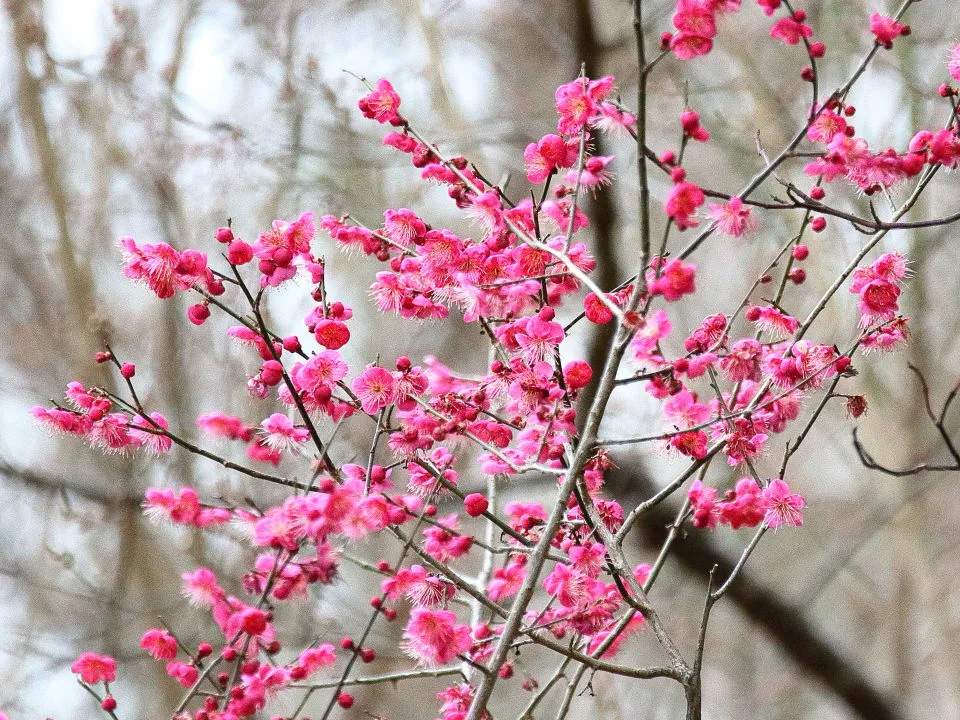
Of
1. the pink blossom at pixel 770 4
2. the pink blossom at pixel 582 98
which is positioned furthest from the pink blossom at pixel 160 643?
the pink blossom at pixel 770 4

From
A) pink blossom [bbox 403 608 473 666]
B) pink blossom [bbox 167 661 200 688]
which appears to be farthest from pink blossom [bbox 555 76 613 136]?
pink blossom [bbox 167 661 200 688]

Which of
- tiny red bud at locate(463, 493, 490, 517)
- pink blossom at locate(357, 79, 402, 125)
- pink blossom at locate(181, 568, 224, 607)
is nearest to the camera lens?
tiny red bud at locate(463, 493, 490, 517)

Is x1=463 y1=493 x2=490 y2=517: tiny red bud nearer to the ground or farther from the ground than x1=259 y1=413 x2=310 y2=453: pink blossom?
nearer to the ground

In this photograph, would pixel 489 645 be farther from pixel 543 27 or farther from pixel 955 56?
pixel 543 27

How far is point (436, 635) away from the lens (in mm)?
1715

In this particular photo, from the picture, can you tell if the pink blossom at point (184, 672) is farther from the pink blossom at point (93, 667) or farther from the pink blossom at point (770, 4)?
the pink blossom at point (770, 4)

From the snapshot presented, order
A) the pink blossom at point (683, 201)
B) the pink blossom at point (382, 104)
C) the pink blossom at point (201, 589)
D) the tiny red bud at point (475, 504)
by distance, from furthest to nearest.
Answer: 1. the pink blossom at point (201, 589)
2. the pink blossom at point (382, 104)
3. the tiny red bud at point (475, 504)
4. the pink blossom at point (683, 201)

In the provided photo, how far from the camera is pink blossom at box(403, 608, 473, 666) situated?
171 cm

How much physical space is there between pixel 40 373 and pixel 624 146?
323cm

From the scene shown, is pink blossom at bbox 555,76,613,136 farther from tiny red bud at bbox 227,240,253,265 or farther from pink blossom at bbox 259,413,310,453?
pink blossom at bbox 259,413,310,453

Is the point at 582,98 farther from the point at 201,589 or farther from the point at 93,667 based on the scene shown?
the point at 93,667

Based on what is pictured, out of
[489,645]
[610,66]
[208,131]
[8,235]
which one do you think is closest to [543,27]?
[610,66]

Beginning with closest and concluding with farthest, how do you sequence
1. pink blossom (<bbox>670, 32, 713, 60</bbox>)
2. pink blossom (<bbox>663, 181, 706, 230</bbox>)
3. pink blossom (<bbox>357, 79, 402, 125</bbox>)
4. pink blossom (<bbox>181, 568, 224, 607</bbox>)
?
pink blossom (<bbox>663, 181, 706, 230</bbox>)
pink blossom (<bbox>670, 32, 713, 60</bbox>)
pink blossom (<bbox>357, 79, 402, 125</bbox>)
pink blossom (<bbox>181, 568, 224, 607</bbox>)

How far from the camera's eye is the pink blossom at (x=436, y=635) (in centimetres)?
171
